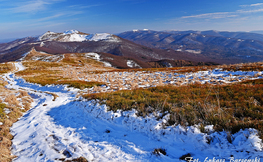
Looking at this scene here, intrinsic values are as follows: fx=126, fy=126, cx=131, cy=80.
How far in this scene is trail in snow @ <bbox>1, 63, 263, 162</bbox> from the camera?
4.48 meters

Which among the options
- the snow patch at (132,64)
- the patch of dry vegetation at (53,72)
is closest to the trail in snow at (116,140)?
the patch of dry vegetation at (53,72)

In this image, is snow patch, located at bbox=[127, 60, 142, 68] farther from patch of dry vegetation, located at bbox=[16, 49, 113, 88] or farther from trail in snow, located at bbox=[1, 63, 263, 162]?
trail in snow, located at bbox=[1, 63, 263, 162]

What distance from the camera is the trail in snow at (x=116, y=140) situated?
448 centimetres

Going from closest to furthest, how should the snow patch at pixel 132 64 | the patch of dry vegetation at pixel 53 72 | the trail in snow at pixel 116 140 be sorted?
the trail in snow at pixel 116 140, the patch of dry vegetation at pixel 53 72, the snow patch at pixel 132 64

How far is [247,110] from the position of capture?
5.80 meters

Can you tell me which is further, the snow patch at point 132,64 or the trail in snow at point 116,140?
the snow patch at point 132,64

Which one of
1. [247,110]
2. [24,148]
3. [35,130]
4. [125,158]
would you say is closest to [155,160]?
[125,158]

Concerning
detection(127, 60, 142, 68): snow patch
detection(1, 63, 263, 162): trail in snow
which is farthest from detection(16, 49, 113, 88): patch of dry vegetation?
detection(127, 60, 142, 68): snow patch

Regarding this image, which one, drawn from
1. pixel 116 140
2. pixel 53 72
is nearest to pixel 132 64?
pixel 53 72

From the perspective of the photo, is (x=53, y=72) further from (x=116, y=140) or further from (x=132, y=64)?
(x=132, y=64)

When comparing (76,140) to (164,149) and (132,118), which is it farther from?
(164,149)

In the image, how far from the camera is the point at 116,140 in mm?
6059

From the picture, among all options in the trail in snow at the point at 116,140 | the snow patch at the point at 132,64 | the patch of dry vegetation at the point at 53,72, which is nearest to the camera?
the trail in snow at the point at 116,140

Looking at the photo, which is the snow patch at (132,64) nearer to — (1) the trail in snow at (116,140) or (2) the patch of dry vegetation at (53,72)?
(2) the patch of dry vegetation at (53,72)
